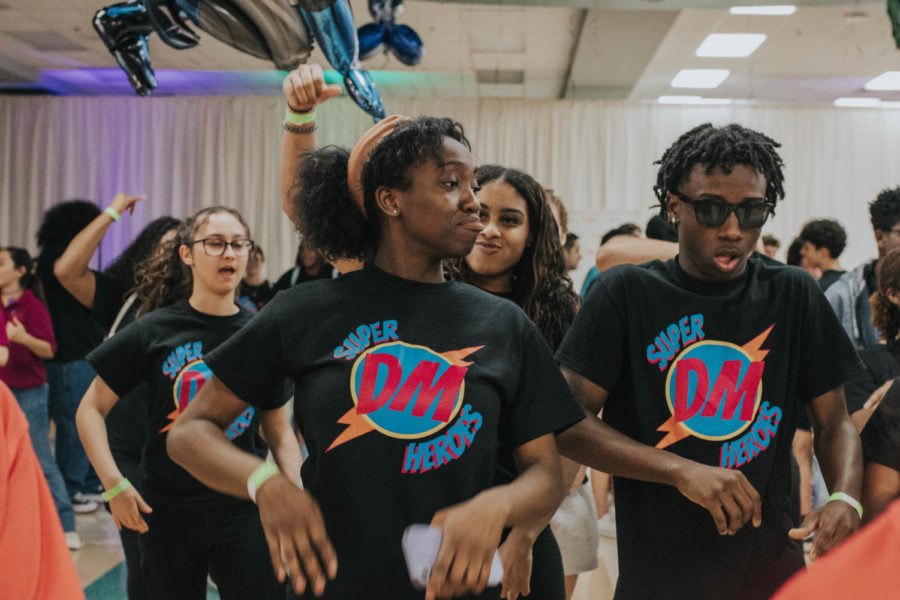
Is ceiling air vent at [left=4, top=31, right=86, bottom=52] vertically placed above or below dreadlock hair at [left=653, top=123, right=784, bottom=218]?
above

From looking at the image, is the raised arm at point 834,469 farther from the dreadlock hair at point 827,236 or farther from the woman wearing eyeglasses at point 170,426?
the dreadlock hair at point 827,236

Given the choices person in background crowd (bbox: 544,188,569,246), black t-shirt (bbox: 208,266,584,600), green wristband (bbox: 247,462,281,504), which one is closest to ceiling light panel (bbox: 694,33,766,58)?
person in background crowd (bbox: 544,188,569,246)

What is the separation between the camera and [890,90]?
9.27 meters

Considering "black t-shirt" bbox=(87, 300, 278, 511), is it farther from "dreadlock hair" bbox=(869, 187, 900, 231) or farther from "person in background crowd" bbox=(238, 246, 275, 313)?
"person in background crowd" bbox=(238, 246, 275, 313)

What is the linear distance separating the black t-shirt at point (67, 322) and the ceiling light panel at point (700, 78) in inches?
237

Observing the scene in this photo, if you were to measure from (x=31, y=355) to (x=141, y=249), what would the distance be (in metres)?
1.70

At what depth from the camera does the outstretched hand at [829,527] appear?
4.91ft

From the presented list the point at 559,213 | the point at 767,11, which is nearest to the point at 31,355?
the point at 559,213

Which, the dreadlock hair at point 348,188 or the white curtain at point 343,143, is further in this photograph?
the white curtain at point 343,143

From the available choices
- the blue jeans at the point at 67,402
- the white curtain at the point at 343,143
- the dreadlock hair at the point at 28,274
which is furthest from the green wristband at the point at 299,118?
the white curtain at the point at 343,143

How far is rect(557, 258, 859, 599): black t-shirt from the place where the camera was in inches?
63.6

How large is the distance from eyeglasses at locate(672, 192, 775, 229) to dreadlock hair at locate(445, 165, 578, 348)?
1.78 feet

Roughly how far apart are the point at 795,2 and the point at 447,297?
426 cm

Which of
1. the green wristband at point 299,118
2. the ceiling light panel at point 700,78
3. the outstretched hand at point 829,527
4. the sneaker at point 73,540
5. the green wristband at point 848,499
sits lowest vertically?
the sneaker at point 73,540
